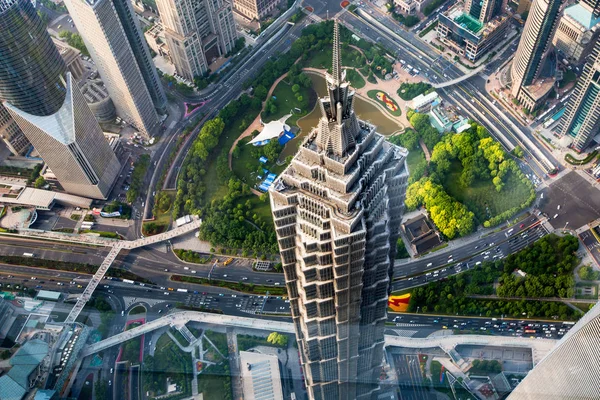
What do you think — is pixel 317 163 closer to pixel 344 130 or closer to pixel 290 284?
pixel 344 130

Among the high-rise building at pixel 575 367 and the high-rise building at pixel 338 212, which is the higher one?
the high-rise building at pixel 338 212

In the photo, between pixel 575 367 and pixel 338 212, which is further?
pixel 575 367

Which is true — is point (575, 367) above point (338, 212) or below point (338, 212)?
below

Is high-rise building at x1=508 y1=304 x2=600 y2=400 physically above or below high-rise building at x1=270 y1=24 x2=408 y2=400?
below

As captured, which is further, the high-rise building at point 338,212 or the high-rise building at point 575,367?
the high-rise building at point 575,367

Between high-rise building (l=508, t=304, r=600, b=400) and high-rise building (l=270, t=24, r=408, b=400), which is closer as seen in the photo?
high-rise building (l=270, t=24, r=408, b=400)
